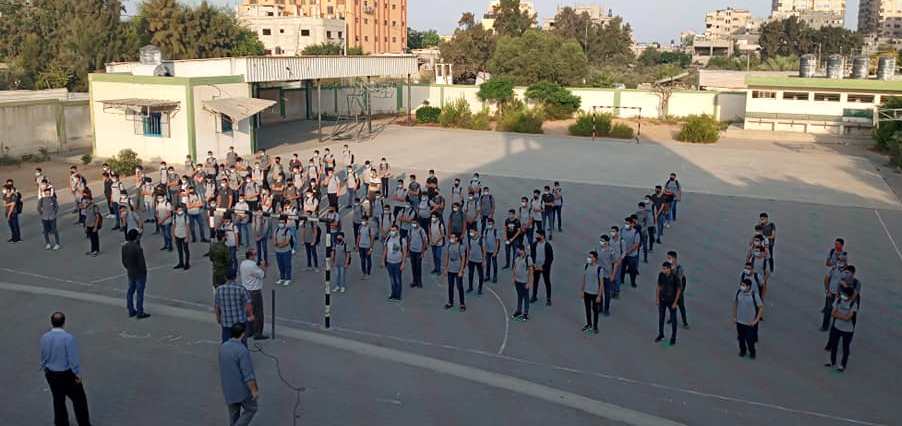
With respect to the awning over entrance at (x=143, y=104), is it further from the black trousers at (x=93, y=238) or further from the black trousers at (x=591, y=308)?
the black trousers at (x=591, y=308)

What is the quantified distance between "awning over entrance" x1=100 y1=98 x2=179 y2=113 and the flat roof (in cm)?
2981

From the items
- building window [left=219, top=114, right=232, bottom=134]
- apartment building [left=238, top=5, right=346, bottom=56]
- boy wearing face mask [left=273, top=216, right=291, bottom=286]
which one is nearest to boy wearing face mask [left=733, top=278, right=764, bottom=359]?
boy wearing face mask [left=273, top=216, right=291, bottom=286]

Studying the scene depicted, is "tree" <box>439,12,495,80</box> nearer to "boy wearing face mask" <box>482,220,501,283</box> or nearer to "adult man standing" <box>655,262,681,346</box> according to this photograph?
"boy wearing face mask" <box>482,220,501,283</box>

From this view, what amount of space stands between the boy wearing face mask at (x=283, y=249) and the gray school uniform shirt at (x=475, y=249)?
3203 millimetres

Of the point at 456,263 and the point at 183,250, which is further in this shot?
the point at 183,250

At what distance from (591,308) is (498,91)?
125ft

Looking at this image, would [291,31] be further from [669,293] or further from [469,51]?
[669,293]

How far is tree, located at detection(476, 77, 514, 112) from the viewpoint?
4916 centimetres

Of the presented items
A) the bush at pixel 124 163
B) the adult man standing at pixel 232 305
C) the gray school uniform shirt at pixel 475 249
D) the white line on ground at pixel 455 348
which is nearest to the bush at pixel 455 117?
the bush at pixel 124 163

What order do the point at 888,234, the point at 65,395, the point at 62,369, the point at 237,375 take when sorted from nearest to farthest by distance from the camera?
the point at 237,375
the point at 62,369
the point at 65,395
the point at 888,234

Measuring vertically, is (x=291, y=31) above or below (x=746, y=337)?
above

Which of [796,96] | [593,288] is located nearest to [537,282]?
[593,288]

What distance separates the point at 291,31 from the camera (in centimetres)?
9675

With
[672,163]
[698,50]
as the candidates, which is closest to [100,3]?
[672,163]
